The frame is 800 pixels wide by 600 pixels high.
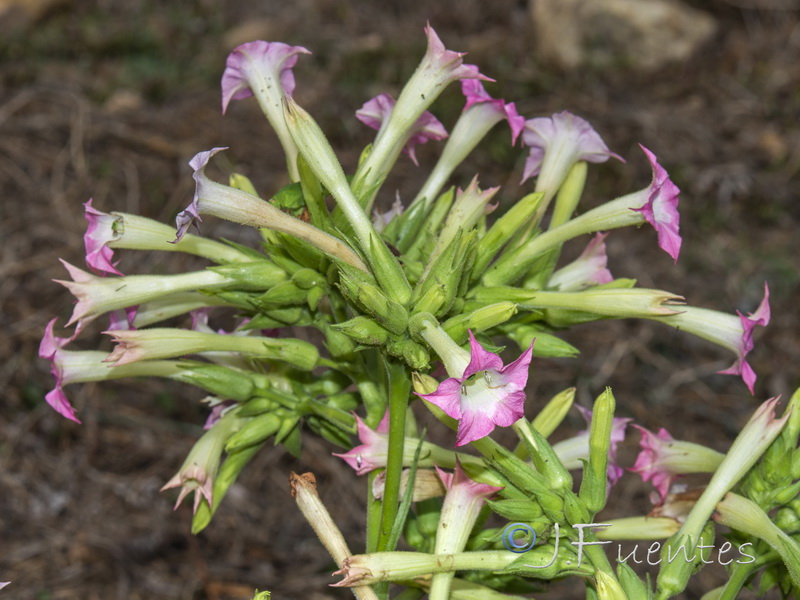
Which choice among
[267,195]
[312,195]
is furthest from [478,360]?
[267,195]

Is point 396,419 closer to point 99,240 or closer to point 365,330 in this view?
point 365,330

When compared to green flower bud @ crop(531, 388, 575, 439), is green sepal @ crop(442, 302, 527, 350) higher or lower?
higher

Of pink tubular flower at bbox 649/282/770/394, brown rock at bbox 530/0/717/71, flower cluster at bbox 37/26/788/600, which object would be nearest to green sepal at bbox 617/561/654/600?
flower cluster at bbox 37/26/788/600

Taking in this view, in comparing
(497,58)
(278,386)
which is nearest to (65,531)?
(278,386)

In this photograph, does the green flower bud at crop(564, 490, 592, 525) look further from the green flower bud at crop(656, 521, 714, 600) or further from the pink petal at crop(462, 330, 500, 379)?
the pink petal at crop(462, 330, 500, 379)

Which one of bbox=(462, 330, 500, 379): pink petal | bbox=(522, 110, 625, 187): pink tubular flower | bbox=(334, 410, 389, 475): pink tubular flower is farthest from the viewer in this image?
bbox=(522, 110, 625, 187): pink tubular flower

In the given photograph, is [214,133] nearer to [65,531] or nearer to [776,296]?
[65,531]

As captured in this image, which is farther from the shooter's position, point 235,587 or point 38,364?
point 38,364
